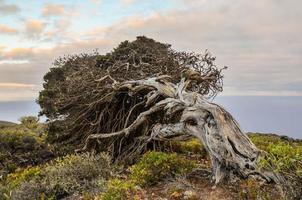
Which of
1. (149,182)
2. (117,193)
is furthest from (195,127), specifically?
(117,193)

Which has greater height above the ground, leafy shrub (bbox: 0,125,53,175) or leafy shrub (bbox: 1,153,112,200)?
leafy shrub (bbox: 1,153,112,200)

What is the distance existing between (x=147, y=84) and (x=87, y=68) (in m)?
2.94

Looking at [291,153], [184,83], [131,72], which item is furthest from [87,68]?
[291,153]

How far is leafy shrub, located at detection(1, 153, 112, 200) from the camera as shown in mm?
10828

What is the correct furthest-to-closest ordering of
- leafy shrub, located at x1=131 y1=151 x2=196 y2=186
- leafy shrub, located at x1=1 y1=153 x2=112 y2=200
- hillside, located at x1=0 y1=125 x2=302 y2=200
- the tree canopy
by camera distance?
1. the tree canopy
2. leafy shrub, located at x1=1 y1=153 x2=112 y2=200
3. leafy shrub, located at x1=131 y1=151 x2=196 y2=186
4. hillside, located at x1=0 y1=125 x2=302 y2=200

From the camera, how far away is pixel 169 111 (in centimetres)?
1325

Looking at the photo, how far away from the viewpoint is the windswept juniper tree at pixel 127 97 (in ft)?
45.6

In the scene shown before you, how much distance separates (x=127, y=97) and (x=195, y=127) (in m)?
5.59

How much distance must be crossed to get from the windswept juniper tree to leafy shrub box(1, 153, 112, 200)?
7.81ft

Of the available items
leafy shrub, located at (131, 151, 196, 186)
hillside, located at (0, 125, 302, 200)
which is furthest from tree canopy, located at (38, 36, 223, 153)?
leafy shrub, located at (131, 151, 196, 186)

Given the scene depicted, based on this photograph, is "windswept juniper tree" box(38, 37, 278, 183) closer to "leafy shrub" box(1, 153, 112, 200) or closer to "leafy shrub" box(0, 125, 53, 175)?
"leafy shrub" box(0, 125, 53, 175)

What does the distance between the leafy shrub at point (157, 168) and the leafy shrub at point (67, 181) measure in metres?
1.00

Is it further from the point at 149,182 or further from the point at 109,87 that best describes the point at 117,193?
the point at 109,87

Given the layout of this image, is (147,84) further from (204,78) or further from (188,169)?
(188,169)
